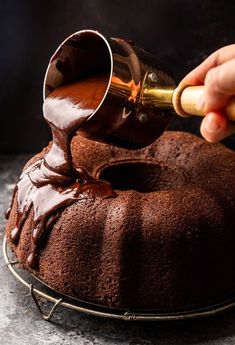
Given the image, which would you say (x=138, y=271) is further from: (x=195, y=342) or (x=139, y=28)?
(x=139, y=28)

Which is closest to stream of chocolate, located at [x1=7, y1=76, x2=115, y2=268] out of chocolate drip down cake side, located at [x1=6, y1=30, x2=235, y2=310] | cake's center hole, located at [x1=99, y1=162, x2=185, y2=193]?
chocolate drip down cake side, located at [x1=6, y1=30, x2=235, y2=310]

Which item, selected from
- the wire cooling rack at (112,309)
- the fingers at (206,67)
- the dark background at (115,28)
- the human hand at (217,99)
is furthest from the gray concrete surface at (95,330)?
the dark background at (115,28)

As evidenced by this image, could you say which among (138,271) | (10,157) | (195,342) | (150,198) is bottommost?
(10,157)

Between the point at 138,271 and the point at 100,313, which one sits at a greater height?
the point at 138,271

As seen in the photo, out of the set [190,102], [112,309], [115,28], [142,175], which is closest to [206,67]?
[190,102]

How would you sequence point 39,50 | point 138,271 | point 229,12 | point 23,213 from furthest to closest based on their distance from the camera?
point 39,50, point 229,12, point 23,213, point 138,271

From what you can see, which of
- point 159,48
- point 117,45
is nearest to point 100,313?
point 117,45

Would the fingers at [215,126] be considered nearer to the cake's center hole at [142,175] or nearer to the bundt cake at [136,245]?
the bundt cake at [136,245]
